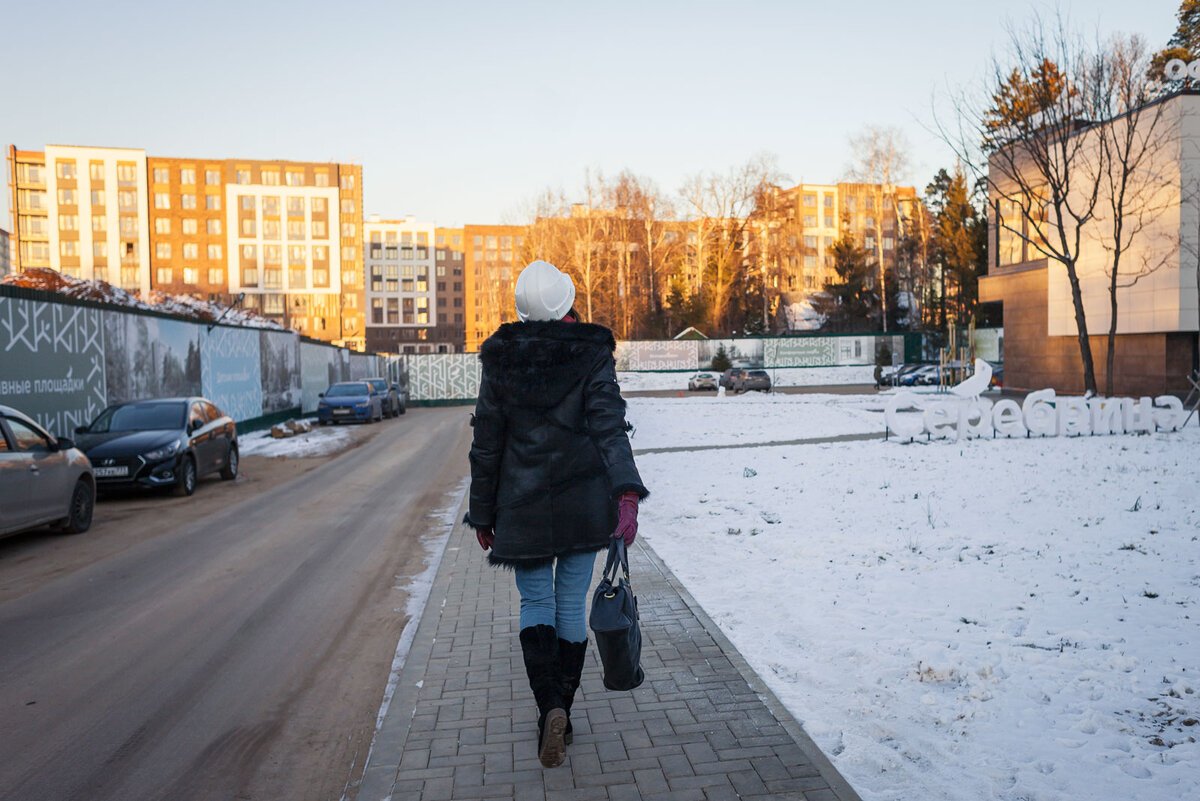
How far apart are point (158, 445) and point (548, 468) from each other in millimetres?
10749

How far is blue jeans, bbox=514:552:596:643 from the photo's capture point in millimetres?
3576

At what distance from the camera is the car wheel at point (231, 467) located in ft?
47.4

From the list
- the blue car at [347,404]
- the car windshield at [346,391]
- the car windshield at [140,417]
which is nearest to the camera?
the car windshield at [140,417]

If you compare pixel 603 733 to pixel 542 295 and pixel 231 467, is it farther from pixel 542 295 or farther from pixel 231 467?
pixel 231 467

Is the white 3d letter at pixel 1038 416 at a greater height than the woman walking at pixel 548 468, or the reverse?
the woman walking at pixel 548 468

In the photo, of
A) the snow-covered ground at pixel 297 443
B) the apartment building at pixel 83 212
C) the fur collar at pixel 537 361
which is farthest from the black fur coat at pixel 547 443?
the apartment building at pixel 83 212

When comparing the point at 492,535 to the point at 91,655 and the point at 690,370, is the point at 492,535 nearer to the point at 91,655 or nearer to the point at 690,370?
the point at 91,655

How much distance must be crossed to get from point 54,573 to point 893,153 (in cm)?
5453

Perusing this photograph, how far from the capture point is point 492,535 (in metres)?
3.65

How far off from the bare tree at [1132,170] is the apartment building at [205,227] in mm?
90717

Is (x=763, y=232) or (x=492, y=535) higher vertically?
(x=763, y=232)

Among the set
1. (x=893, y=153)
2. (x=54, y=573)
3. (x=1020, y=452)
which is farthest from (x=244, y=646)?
(x=893, y=153)

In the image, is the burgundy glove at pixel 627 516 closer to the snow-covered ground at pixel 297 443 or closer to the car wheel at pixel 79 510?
the car wheel at pixel 79 510

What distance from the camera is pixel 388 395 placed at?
32.9 metres
